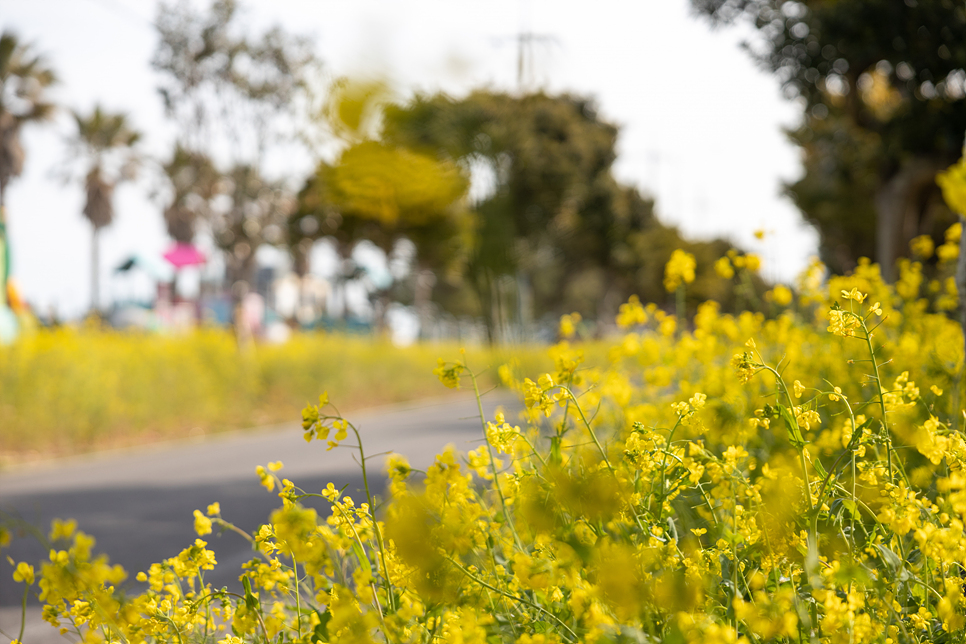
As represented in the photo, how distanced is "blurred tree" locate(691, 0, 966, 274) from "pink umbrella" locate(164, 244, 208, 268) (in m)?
13.8

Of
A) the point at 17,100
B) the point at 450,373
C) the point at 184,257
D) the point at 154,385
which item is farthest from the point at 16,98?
the point at 450,373

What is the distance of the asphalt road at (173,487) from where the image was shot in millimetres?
4527

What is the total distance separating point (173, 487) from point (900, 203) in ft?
34.2

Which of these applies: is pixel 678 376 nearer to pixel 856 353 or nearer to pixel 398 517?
pixel 856 353

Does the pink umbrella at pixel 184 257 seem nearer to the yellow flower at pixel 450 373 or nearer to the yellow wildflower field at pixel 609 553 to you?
the yellow wildflower field at pixel 609 553

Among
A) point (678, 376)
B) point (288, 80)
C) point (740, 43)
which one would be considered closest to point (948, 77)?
point (740, 43)

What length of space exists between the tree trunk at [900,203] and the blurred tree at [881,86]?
0.05ft

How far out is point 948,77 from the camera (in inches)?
373

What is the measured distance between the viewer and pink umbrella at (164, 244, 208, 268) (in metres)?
18.8

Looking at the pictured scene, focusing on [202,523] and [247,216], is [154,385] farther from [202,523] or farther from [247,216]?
[202,523]

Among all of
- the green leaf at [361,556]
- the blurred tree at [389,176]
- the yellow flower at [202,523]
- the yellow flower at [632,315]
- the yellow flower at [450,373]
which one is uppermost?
the blurred tree at [389,176]

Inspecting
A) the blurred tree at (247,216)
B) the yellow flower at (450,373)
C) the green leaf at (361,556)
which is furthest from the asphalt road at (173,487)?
the blurred tree at (247,216)

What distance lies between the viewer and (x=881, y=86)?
11.5 m

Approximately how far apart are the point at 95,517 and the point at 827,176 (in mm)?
11590
